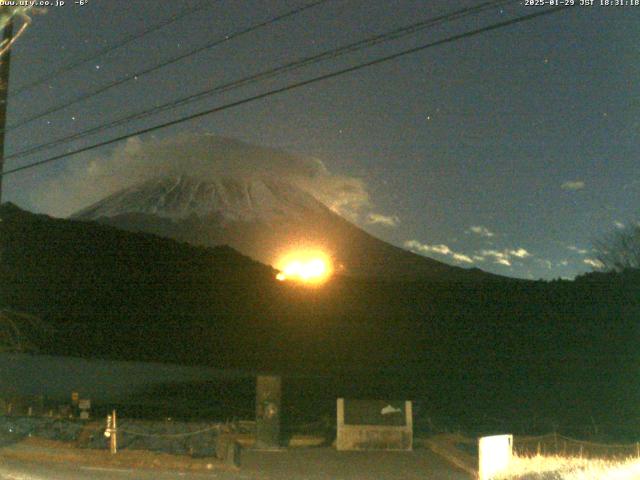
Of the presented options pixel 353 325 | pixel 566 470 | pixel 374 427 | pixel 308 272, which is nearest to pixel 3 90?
pixel 566 470

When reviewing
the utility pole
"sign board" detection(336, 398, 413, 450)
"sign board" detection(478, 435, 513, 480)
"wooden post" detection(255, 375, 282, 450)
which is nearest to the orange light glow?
"wooden post" detection(255, 375, 282, 450)

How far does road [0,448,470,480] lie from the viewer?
532 inches

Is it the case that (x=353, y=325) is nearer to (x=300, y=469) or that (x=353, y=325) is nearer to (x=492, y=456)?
(x=300, y=469)

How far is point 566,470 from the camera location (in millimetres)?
12727

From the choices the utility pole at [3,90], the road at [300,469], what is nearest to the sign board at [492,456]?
the road at [300,469]

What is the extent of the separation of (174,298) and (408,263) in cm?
2507

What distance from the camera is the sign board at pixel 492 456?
12.6 m

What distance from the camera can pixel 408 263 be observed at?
6838 centimetres

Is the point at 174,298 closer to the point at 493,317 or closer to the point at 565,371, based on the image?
the point at 493,317

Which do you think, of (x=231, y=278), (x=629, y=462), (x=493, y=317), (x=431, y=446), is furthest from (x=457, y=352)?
(x=629, y=462)

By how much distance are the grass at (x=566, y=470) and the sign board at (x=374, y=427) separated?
18.7 ft

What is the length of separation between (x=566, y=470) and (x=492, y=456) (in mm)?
1304

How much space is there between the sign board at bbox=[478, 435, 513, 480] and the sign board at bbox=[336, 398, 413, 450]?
6582mm

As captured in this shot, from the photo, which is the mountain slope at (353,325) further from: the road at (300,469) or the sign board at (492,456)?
the sign board at (492,456)
